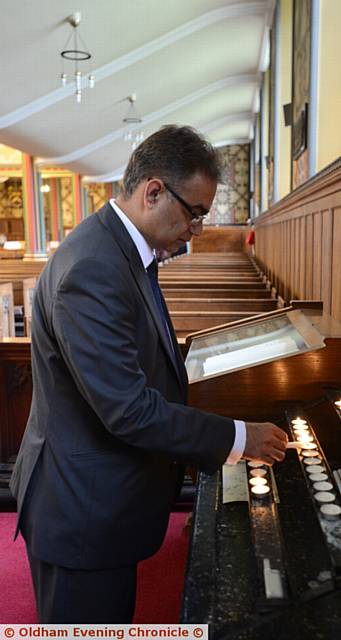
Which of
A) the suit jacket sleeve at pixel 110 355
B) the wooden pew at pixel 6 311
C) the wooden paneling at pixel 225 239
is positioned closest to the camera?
the suit jacket sleeve at pixel 110 355

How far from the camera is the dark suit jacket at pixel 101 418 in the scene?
1094 millimetres

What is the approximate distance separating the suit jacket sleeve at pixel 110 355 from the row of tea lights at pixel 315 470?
32cm

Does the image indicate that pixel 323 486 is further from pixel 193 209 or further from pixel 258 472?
pixel 193 209

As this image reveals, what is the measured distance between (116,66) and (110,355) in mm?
10992

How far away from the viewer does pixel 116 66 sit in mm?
10914

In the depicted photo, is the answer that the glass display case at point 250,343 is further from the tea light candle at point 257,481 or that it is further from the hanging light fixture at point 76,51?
the hanging light fixture at point 76,51

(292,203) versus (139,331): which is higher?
(292,203)

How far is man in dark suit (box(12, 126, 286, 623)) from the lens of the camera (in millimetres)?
1103

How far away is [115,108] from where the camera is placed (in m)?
13.4

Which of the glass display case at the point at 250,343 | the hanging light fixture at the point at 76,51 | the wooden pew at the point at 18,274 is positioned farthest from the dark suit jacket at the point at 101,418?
the hanging light fixture at the point at 76,51

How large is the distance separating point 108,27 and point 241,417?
9.27 m

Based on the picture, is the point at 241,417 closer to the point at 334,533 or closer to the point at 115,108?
the point at 334,533

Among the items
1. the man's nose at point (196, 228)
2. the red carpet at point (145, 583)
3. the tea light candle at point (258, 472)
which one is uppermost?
the man's nose at point (196, 228)

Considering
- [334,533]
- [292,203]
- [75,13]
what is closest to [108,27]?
[75,13]
